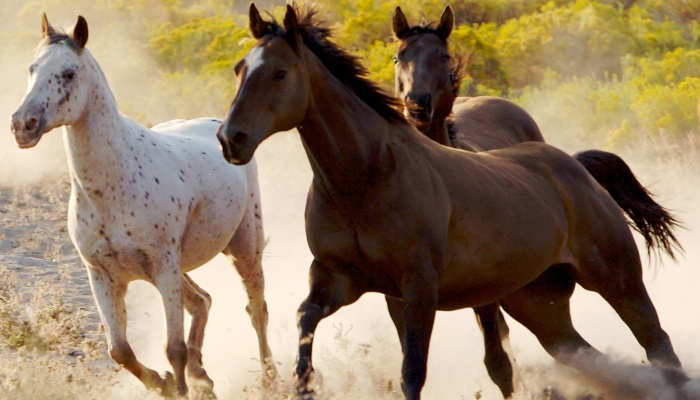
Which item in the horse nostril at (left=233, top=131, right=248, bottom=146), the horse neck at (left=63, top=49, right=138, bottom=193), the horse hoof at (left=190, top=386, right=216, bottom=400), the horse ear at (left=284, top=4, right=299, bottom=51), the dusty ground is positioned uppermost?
the horse ear at (left=284, top=4, right=299, bottom=51)

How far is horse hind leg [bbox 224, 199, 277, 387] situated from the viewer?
7.58 meters

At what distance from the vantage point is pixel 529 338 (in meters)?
8.72

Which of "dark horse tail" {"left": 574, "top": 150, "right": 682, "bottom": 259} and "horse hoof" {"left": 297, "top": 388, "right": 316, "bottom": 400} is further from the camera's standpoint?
"dark horse tail" {"left": 574, "top": 150, "right": 682, "bottom": 259}

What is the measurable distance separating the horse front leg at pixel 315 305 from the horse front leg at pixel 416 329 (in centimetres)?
26

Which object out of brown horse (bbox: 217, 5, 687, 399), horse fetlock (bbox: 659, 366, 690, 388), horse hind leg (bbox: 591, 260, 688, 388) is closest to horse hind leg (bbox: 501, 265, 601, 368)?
horse hind leg (bbox: 591, 260, 688, 388)

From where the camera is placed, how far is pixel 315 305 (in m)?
4.90

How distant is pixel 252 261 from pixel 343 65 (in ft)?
9.39

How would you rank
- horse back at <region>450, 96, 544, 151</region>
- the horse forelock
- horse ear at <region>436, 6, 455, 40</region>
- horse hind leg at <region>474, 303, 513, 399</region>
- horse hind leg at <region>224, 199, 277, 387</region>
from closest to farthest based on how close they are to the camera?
the horse forelock → horse hind leg at <region>474, 303, 513, 399</region> → horse hind leg at <region>224, 199, 277, 387</region> → horse ear at <region>436, 6, 455, 40</region> → horse back at <region>450, 96, 544, 151</region>

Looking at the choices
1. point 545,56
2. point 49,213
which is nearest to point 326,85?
point 49,213

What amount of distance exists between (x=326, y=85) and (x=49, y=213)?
8.39 metres

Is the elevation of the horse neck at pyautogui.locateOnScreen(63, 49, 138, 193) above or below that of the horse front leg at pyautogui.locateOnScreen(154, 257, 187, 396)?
above

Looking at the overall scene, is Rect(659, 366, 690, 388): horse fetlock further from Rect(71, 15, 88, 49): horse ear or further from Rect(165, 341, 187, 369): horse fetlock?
Rect(71, 15, 88, 49): horse ear

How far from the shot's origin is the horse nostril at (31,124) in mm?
5492

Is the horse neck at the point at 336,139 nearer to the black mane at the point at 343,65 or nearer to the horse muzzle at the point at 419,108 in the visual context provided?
the black mane at the point at 343,65
